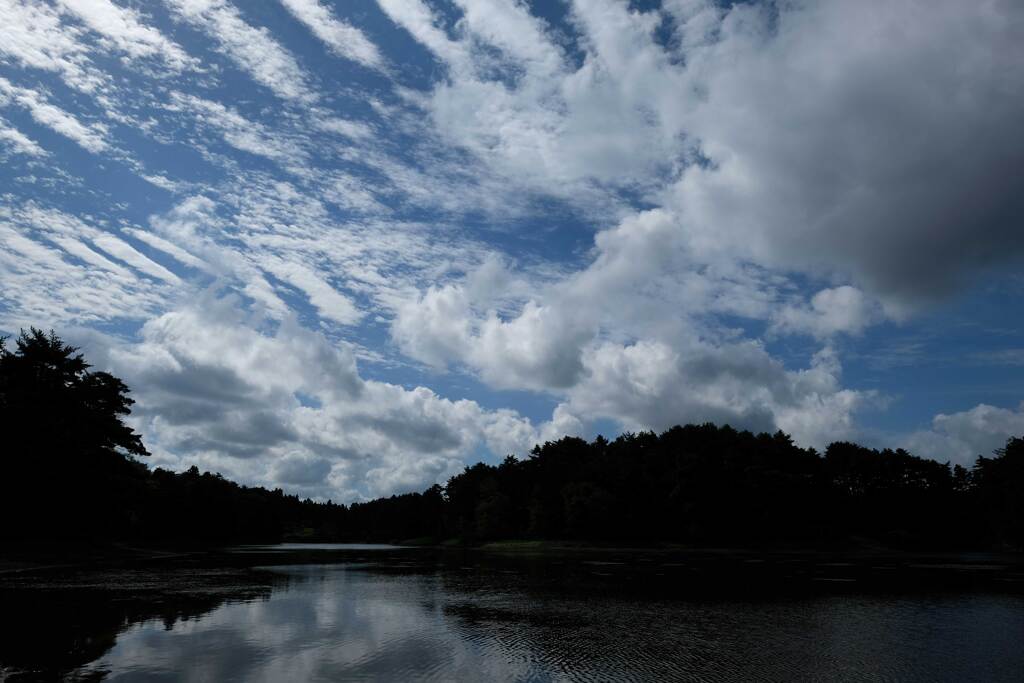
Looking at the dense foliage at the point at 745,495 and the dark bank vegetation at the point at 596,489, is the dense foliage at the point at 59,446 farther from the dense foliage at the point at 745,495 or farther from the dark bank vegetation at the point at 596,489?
the dense foliage at the point at 745,495

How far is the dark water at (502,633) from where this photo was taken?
19.0 meters

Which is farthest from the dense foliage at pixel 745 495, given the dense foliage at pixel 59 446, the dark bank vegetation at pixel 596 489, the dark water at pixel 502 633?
the dark water at pixel 502 633

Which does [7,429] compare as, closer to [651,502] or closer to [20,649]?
[20,649]

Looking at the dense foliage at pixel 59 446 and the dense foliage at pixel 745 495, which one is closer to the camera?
the dense foliage at pixel 59 446

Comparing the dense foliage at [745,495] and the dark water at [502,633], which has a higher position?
the dense foliage at [745,495]

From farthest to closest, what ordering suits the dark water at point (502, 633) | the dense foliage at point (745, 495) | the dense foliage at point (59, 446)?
the dense foliage at point (745, 495) < the dense foliage at point (59, 446) < the dark water at point (502, 633)

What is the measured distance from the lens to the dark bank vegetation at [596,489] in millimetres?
73688

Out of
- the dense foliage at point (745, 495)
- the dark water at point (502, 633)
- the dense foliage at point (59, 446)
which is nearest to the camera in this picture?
the dark water at point (502, 633)

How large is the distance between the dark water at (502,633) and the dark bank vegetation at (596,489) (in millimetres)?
36888

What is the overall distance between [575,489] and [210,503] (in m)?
95.9

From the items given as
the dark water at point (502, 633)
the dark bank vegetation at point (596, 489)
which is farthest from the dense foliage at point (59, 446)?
the dark water at point (502, 633)

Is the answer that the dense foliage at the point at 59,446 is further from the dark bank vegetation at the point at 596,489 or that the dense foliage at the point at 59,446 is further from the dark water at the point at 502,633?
the dark water at the point at 502,633

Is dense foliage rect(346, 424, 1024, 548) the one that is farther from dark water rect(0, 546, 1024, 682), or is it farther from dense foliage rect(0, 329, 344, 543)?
dark water rect(0, 546, 1024, 682)

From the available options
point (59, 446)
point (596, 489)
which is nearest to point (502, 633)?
point (59, 446)
